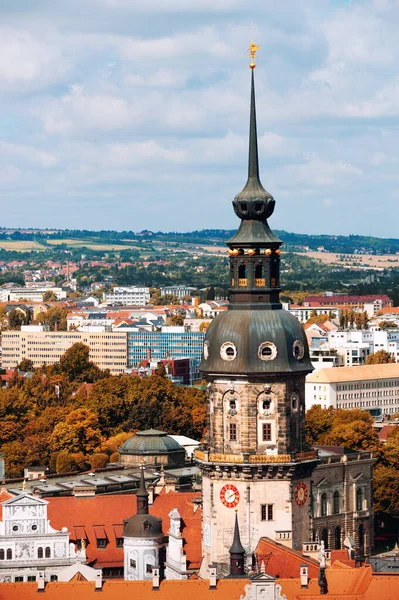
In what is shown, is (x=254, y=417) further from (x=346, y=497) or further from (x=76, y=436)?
(x=76, y=436)

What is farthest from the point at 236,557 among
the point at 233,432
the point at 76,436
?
the point at 76,436

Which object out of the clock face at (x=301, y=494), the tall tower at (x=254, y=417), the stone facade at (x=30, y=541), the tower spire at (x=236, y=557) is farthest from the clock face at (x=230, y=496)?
the stone facade at (x=30, y=541)

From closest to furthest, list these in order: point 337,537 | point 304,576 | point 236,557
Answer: point 304,576 < point 236,557 < point 337,537

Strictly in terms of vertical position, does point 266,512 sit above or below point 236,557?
above

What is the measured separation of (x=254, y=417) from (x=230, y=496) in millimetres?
3492

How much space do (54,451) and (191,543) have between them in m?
81.1

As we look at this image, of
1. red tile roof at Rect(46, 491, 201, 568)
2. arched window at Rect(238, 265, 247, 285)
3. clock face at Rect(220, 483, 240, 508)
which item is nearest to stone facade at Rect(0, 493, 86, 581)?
red tile roof at Rect(46, 491, 201, 568)

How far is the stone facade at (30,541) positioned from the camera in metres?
117

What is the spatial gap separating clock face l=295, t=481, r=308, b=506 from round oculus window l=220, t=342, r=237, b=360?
6115mm

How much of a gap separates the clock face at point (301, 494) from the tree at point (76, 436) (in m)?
86.4

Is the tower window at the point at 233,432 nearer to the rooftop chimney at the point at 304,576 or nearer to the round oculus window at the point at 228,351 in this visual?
the round oculus window at the point at 228,351

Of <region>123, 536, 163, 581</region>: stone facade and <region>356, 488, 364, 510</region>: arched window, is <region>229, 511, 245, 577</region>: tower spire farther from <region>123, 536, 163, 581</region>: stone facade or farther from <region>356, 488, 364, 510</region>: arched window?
<region>356, 488, 364, 510</region>: arched window

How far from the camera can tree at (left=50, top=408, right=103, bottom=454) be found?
188625 mm

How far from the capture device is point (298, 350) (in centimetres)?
10056
